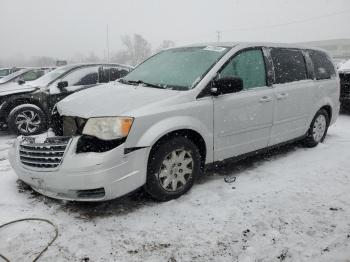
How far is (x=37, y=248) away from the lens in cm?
287

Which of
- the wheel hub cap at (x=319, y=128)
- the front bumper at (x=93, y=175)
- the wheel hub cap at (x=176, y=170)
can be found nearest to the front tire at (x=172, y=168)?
the wheel hub cap at (x=176, y=170)

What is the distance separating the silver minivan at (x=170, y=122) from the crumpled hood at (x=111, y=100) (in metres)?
0.01

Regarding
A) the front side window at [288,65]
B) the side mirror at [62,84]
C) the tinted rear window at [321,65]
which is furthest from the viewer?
the side mirror at [62,84]

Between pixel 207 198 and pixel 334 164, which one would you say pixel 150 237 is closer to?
pixel 207 198

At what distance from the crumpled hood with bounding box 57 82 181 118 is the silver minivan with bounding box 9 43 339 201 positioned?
0.01 m

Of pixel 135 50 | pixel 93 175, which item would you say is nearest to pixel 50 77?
pixel 93 175

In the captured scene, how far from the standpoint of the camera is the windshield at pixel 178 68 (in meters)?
3.98

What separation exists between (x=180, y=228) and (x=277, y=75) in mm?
2625

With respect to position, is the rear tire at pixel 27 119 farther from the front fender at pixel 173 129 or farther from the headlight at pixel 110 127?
the front fender at pixel 173 129

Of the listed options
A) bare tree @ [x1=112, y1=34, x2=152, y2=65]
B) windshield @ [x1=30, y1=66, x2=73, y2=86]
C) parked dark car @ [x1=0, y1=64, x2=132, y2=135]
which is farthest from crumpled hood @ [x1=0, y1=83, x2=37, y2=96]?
bare tree @ [x1=112, y1=34, x2=152, y2=65]

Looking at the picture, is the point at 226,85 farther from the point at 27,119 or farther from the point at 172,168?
the point at 27,119

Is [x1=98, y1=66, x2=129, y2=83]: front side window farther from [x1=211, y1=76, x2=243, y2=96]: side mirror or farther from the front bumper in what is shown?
the front bumper

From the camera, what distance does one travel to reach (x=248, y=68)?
4.42 meters

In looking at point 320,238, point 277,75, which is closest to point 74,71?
point 277,75
